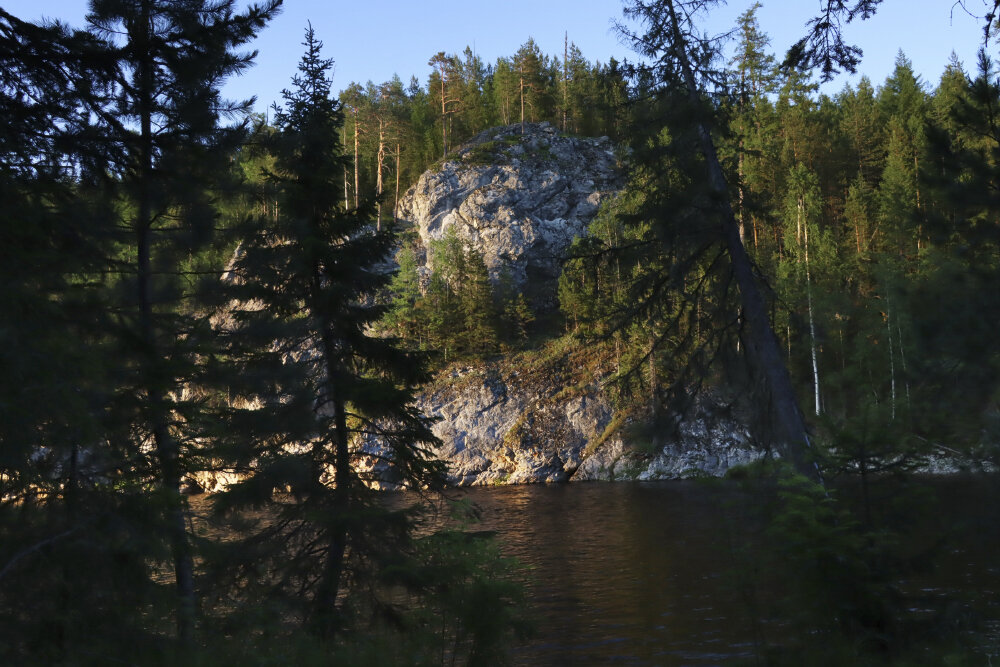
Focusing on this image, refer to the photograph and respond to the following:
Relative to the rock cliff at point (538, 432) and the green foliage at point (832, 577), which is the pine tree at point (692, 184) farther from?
the rock cliff at point (538, 432)

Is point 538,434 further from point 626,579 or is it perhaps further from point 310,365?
point 310,365

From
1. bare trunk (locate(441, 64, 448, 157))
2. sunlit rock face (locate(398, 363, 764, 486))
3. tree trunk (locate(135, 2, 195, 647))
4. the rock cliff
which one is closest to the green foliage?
tree trunk (locate(135, 2, 195, 647))

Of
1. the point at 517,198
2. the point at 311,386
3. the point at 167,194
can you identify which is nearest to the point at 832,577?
the point at 167,194

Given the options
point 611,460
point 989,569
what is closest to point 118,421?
point 989,569

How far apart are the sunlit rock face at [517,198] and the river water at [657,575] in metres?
29.9

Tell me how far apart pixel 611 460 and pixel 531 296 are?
1788cm

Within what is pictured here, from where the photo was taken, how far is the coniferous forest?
475 centimetres

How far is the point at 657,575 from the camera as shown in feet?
53.0

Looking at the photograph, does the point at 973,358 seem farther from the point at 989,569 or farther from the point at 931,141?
the point at 989,569

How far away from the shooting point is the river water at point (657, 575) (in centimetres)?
561

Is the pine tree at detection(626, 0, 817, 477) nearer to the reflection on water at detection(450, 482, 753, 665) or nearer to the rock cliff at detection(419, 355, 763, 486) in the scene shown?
the reflection on water at detection(450, 482, 753, 665)

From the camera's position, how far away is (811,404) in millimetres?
34812

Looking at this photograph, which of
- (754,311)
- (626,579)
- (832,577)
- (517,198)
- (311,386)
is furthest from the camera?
(517,198)

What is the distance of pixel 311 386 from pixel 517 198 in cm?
4583
